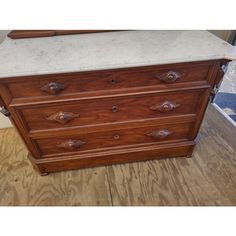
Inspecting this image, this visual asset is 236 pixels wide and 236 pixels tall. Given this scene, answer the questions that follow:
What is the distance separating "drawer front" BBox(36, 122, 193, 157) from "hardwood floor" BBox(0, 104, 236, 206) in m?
0.21

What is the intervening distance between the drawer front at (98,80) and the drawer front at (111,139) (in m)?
0.32

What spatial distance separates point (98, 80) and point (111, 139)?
1.44ft

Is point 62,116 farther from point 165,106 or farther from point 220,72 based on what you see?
point 220,72

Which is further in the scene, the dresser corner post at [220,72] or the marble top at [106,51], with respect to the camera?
the dresser corner post at [220,72]

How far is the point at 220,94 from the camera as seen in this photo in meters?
2.01

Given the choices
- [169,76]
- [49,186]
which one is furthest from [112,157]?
[169,76]

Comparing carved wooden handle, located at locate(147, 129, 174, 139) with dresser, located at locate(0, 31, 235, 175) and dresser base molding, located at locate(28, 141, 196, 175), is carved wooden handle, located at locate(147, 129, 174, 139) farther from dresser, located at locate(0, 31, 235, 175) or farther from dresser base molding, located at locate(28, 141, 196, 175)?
dresser base molding, located at locate(28, 141, 196, 175)

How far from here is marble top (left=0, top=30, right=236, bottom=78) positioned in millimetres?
931

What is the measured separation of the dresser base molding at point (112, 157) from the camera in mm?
1355

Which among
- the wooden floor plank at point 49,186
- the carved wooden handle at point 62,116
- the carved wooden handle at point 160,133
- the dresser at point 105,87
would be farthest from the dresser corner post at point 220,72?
the wooden floor plank at point 49,186

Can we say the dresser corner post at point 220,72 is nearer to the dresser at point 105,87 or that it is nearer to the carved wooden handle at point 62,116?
the dresser at point 105,87

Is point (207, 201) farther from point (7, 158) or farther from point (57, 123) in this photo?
point (7, 158)

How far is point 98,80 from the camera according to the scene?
3.30ft

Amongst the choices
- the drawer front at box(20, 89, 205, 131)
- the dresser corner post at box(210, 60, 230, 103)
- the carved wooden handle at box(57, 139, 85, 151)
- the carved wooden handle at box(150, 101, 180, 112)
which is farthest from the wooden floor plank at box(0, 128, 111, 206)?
the dresser corner post at box(210, 60, 230, 103)
